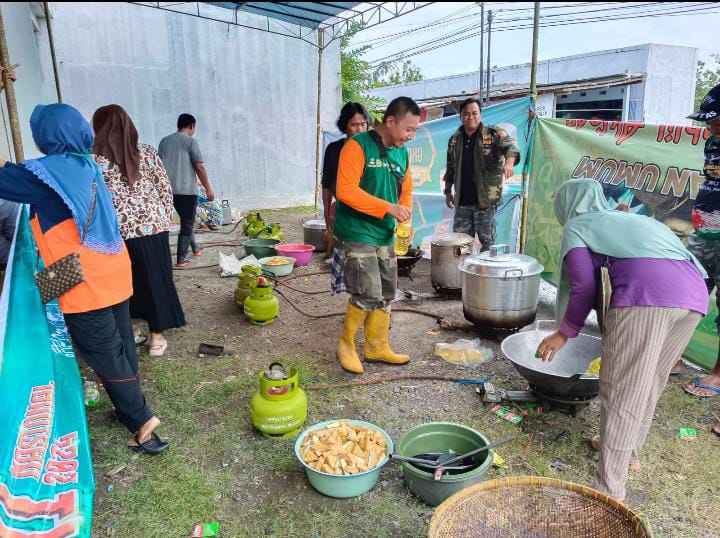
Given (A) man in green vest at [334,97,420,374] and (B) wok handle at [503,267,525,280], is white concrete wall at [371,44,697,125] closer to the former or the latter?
(B) wok handle at [503,267,525,280]

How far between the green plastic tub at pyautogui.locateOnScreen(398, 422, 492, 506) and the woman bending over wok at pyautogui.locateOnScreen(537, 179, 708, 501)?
592 millimetres

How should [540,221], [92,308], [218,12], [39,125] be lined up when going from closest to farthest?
[39,125] → [92,308] → [540,221] → [218,12]

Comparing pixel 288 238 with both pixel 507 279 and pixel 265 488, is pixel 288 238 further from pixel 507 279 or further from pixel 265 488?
pixel 265 488

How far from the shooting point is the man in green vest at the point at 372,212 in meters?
3.29

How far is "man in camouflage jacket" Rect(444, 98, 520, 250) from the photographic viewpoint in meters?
4.93

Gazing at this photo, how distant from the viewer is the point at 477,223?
5.23m

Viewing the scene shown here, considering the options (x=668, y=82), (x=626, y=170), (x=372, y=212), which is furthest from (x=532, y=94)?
(x=668, y=82)

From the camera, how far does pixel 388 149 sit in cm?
346

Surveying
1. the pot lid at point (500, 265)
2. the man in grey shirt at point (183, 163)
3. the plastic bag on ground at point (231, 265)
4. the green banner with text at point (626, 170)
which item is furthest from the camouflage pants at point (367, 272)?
the man in grey shirt at point (183, 163)

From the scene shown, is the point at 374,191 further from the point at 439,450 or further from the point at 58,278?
the point at 58,278

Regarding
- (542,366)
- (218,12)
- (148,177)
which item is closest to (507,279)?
(542,366)

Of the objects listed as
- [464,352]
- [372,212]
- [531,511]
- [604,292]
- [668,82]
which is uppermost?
[668,82]

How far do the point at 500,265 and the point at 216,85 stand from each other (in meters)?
9.73

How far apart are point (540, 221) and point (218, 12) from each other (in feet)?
31.1
